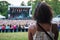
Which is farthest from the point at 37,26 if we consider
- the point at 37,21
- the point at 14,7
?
the point at 14,7

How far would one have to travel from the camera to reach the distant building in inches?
106

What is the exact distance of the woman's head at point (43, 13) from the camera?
4.02 ft

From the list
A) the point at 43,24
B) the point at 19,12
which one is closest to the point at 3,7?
the point at 19,12

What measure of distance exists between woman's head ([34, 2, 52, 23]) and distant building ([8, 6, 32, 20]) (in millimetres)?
1447

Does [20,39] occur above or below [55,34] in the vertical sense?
below

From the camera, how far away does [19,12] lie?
270 cm

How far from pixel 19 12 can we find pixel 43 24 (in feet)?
4.85

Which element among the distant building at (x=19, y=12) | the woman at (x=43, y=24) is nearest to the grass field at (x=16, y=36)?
the distant building at (x=19, y=12)

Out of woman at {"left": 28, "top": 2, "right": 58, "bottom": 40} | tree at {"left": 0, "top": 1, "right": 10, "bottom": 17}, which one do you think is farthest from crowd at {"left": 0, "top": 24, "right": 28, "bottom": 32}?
woman at {"left": 28, "top": 2, "right": 58, "bottom": 40}

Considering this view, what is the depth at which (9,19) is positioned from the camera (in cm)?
272

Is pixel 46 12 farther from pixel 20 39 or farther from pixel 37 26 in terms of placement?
pixel 20 39

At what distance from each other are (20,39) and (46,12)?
1570 millimetres

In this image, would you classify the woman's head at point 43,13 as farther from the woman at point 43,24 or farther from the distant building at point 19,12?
the distant building at point 19,12

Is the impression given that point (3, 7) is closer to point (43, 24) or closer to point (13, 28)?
point (13, 28)
